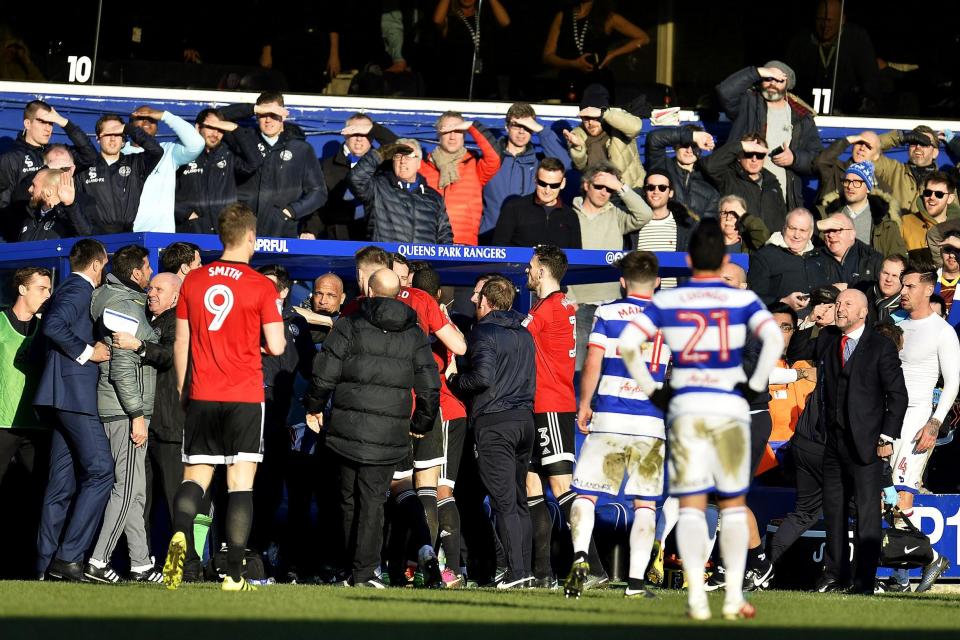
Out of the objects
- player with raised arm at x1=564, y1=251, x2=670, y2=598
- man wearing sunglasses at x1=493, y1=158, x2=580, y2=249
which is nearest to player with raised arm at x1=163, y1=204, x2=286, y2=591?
player with raised arm at x1=564, y1=251, x2=670, y2=598

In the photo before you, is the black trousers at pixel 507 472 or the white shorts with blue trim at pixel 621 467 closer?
the white shorts with blue trim at pixel 621 467

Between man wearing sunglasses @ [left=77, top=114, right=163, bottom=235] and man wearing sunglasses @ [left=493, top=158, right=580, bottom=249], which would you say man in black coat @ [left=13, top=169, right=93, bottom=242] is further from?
man wearing sunglasses @ [left=493, top=158, right=580, bottom=249]

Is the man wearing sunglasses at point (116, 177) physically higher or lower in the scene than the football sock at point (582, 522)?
higher

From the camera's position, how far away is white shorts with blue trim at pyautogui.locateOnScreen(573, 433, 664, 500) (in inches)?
361

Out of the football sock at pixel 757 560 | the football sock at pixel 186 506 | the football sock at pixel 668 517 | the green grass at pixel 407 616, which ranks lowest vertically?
the football sock at pixel 757 560

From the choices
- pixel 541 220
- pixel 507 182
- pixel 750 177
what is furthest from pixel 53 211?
pixel 750 177

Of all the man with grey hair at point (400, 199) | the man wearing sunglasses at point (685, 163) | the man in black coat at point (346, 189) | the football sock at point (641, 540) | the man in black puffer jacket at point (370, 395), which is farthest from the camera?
the man wearing sunglasses at point (685, 163)

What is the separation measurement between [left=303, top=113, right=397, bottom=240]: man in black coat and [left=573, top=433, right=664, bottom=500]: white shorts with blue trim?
4999 millimetres

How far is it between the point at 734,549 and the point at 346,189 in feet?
25.2

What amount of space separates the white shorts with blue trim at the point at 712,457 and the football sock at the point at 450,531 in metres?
3.52

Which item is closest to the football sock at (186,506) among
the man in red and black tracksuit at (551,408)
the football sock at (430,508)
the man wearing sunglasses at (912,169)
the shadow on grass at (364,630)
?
the shadow on grass at (364,630)

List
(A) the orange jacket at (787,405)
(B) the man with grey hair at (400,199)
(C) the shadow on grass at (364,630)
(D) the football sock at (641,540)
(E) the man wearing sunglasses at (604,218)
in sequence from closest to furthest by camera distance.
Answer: (C) the shadow on grass at (364,630) < (D) the football sock at (641,540) < (A) the orange jacket at (787,405) < (B) the man with grey hair at (400,199) < (E) the man wearing sunglasses at (604,218)

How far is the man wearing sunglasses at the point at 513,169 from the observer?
47.0 ft

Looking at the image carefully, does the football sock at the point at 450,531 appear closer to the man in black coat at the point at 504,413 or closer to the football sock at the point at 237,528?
the man in black coat at the point at 504,413
